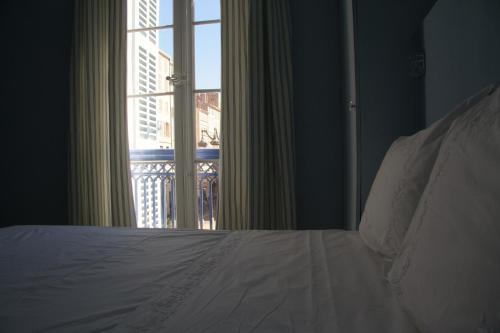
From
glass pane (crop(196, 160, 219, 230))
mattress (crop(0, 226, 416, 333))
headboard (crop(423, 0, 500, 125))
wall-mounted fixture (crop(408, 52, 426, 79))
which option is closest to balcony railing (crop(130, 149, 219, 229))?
glass pane (crop(196, 160, 219, 230))

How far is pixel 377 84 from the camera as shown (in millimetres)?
1492

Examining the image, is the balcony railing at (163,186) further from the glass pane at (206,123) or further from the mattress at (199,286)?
the mattress at (199,286)

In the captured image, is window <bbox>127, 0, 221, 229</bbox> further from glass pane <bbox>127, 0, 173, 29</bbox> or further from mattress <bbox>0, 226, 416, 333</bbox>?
mattress <bbox>0, 226, 416, 333</bbox>

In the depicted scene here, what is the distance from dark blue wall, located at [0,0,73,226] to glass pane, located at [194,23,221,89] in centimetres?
123

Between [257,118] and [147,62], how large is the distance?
1.17m

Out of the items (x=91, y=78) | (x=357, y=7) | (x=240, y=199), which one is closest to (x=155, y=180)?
(x=240, y=199)

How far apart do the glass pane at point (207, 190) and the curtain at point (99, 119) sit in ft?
1.85

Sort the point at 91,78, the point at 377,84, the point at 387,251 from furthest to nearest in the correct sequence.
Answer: the point at 91,78
the point at 377,84
the point at 387,251

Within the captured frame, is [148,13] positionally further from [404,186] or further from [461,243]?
[461,243]

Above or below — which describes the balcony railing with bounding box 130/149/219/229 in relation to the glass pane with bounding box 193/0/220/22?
below

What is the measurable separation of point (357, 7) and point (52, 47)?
2.65 m

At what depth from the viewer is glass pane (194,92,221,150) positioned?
8.10 ft

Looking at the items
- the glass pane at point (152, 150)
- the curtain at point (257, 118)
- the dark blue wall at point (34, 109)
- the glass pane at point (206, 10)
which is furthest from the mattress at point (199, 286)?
the glass pane at point (206, 10)

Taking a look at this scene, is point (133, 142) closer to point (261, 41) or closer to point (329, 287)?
point (261, 41)
